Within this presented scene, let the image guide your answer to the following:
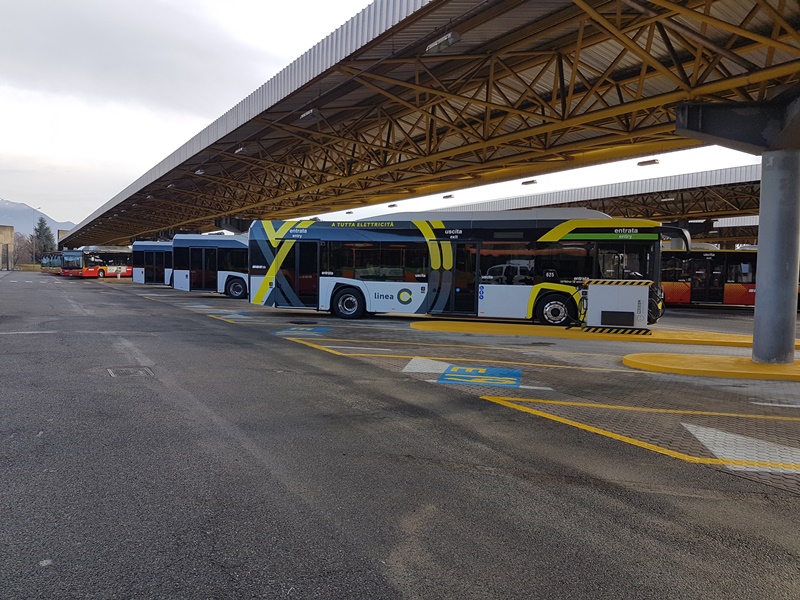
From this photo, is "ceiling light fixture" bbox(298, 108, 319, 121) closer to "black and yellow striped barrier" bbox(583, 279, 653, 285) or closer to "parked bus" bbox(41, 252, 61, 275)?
"black and yellow striped barrier" bbox(583, 279, 653, 285)

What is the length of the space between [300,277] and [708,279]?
64.4 feet

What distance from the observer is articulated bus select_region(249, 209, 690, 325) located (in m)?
15.2

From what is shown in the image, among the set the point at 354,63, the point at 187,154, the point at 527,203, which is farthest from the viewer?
the point at 527,203

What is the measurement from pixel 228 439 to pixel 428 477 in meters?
2.02

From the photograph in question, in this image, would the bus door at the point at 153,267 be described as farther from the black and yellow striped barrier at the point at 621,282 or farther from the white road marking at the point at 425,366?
the white road marking at the point at 425,366

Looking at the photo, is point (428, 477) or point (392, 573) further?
point (428, 477)

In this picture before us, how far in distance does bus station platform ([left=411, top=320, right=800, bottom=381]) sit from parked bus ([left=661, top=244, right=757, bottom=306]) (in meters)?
12.7

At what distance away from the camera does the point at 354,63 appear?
42.7 feet

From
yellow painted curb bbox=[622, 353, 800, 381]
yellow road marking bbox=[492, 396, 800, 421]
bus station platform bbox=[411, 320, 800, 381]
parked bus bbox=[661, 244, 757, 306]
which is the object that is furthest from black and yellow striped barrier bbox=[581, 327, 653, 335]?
parked bus bbox=[661, 244, 757, 306]

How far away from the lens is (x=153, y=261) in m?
40.1

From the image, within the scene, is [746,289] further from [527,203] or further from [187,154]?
[187,154]

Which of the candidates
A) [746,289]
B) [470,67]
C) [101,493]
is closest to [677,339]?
[470,67]

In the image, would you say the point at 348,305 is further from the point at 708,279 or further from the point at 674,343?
the point at 708,279

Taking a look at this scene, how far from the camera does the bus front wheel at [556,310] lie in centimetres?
1591
